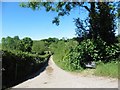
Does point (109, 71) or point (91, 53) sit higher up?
point (91, 53)

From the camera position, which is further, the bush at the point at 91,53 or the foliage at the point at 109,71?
the bush at the point at 91,53

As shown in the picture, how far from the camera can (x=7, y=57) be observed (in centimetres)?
1666

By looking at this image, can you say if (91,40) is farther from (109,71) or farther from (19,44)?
(19,44)

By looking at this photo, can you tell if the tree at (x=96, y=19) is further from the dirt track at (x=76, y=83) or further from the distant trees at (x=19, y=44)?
the distant trees at (x=19, y=44)

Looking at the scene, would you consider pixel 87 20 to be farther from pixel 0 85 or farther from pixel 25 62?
pixel 0 85

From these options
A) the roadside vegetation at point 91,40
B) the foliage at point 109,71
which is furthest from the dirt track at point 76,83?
the roadside vegetation at point 91,40

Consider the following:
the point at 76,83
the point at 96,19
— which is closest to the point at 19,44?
the point at 96,19

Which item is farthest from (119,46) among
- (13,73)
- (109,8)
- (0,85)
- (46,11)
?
(0,85)

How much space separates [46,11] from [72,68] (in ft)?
23.3

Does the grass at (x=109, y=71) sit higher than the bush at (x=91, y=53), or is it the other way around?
the bush at (x=91, y=53)

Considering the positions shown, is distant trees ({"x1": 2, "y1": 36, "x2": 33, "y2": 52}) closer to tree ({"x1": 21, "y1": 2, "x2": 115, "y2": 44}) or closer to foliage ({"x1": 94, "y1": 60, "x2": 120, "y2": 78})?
tree ({"x1": 21, "y1": 2, "x2": 115, "y2": 44})

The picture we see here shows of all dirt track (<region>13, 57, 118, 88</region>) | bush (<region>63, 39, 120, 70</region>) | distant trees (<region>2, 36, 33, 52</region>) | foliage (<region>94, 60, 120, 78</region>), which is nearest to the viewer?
dirt track (<region>13, 57, 118, 88</region>)

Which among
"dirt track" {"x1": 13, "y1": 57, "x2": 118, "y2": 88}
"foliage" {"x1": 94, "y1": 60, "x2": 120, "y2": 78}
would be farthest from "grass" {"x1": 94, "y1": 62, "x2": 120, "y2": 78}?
"dirt track" {"x1": 13, "y1": 57, "x2": 118, "y2": 88}

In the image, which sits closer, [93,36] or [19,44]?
[93,36]
